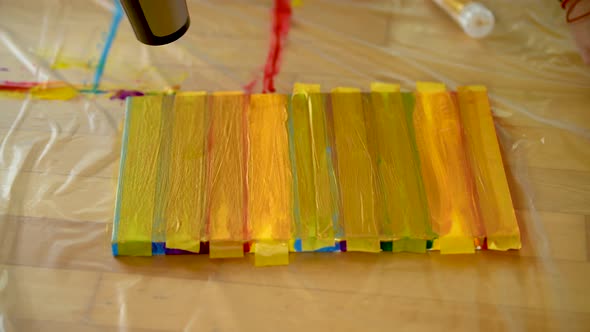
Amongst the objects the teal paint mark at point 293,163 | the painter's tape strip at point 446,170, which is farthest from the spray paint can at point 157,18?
the painter's tape strip at point 446,170

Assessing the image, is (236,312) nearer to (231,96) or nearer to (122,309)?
(122,309)

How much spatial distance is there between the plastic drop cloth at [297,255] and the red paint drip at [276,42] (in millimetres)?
17

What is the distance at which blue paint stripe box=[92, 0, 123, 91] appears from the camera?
1.12 metres

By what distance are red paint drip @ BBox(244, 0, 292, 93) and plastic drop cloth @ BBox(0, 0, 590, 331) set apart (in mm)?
17

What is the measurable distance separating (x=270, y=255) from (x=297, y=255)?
0.16ft

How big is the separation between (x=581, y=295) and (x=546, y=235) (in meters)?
0.12

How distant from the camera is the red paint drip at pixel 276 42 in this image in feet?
3.65

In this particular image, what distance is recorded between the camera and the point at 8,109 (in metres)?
1.08

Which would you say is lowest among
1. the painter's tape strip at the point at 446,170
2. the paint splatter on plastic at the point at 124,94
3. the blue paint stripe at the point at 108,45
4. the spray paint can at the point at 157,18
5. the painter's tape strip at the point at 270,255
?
the painter's tape strip at the point at 270,255

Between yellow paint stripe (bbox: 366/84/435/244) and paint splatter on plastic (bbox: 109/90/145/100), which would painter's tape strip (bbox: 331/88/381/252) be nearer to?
yellow paint stripe (bbox: 366/84/435/244)

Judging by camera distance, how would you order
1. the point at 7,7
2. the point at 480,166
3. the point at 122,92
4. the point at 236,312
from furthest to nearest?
the point at 7,7, the point at 122,92, the point at 480,166, the point at 236,312

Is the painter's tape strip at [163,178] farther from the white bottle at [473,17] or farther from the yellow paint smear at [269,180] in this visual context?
the white bottle at [473,17]

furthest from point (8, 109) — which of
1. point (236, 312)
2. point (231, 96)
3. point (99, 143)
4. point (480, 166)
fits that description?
point (480, 166)

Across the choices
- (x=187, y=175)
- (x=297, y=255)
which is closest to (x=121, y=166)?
(x=187, y=175)
